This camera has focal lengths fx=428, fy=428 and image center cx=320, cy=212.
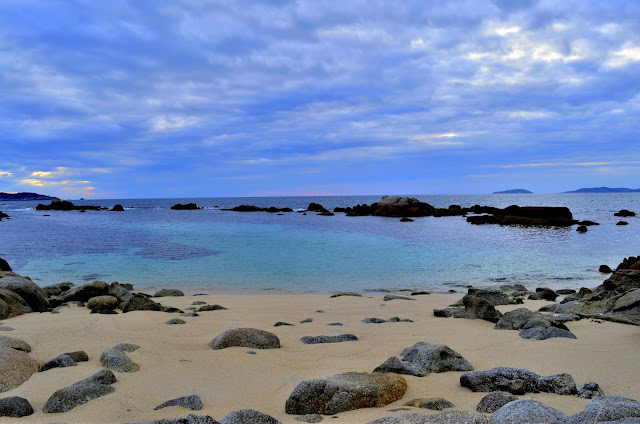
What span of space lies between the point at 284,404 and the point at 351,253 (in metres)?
19.7

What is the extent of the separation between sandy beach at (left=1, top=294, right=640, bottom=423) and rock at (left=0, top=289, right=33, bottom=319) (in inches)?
9.6

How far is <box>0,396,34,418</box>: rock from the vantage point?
→ 4.12 meters

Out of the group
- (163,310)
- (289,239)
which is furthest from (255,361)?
(289,239)

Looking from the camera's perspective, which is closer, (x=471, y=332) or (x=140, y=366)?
(x=140, y=366)

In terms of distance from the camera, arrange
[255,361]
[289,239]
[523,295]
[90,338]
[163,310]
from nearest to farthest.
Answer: [255,361] < [90,338] < [163,310] < [523,295] < [289,239]

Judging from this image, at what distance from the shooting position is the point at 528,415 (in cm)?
319

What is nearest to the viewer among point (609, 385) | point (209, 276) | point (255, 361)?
point (609, 385)

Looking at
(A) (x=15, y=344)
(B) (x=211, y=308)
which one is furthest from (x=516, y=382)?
(B) (x=211, y=308)

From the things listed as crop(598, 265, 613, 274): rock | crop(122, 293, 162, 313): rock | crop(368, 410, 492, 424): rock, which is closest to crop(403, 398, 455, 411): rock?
crop(368, 410, 492, 424): rock

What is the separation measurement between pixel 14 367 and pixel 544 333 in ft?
25.5

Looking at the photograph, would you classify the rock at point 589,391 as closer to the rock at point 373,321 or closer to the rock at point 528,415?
the rock at point 528,415

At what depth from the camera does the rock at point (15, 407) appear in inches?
162

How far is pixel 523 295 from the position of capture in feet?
42.8

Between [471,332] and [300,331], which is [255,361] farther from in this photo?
[471,332]
